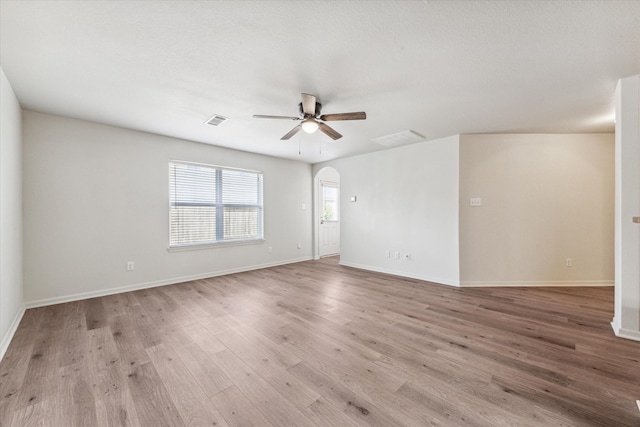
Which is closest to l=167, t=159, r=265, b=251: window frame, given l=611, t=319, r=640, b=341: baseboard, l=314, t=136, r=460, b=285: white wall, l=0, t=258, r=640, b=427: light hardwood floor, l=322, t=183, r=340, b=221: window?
l=0, t=258, r=640, b=427: light hardwood floor

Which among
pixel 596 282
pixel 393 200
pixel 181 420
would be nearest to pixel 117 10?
pixel 181 420

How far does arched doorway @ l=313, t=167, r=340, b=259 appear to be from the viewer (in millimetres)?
6492

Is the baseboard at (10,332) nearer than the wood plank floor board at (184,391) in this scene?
No

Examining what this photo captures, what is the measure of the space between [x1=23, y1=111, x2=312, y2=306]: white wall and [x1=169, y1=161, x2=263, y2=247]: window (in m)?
0.17

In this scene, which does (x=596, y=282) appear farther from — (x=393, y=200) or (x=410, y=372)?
(x=410, y=372)

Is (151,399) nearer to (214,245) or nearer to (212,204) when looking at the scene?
(214,245)

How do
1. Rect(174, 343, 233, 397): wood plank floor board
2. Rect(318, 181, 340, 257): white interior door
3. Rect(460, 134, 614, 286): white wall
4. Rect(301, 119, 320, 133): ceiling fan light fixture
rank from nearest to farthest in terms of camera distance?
Rect(174, 343, 233, 397): wood plank floor board
Rect(301, 119, 320, 133): ceiling fan light fixture
Rect(460, 134, 614, 286): white wall
Rect(318, 181, 340, 257): white interior door

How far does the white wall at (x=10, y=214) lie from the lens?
87.7 inches

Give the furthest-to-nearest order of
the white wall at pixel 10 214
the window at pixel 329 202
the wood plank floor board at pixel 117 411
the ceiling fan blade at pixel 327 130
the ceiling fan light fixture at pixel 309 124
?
the window at pixel 329 202, the ceiling fan blade at pixel 327 130, the ceiling fan light fixture at pixel 309 124, the white wall at pixel 10 214, the wood plank floor board at pixel 117 411

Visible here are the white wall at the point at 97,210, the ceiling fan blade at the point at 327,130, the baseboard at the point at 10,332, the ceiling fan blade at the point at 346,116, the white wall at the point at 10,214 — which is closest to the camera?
the baseboard at the point at 10,332

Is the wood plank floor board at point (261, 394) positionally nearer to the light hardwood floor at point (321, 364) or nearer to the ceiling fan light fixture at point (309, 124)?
the light hardwood floor at point (321, 364)

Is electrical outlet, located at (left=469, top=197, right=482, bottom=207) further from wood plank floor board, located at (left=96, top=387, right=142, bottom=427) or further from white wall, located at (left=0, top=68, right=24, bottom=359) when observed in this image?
white wall, located at (left=0, top=68, right=24, bottom=359)

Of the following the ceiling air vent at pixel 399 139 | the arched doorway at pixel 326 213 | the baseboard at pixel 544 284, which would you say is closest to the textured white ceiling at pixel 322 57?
the ceiling air vent at pixel 399 139

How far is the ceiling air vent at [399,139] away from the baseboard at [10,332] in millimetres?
4853
